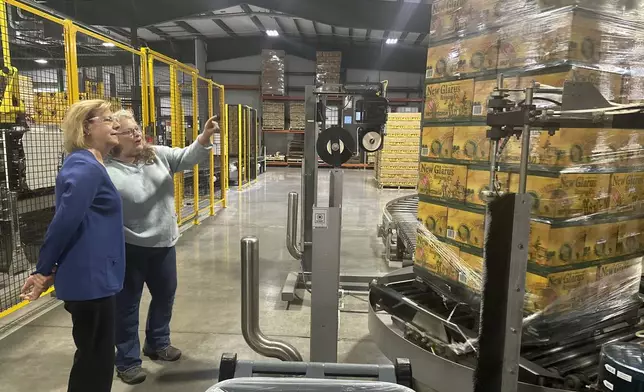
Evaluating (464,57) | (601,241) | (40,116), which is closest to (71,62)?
(40,116)

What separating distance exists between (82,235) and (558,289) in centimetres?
237

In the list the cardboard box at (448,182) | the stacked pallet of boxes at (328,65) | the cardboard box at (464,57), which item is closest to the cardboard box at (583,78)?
the cardboard box at (464,57)

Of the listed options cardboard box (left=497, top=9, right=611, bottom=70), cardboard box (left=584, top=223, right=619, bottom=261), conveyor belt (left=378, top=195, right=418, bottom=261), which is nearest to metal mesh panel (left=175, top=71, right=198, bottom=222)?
conveyor belt (left=378, top=195, right=418, bottom=261)

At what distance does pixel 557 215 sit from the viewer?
2191 millimetres

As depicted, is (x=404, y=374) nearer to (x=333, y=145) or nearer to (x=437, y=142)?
(x=333, y=145)

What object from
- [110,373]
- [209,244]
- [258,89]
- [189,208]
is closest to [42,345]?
[110,373]

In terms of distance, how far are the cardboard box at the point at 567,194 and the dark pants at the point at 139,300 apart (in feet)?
7.47

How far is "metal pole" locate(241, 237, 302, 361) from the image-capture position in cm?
246

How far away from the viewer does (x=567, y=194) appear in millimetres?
2186

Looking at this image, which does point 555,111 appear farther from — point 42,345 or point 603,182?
point 42,345

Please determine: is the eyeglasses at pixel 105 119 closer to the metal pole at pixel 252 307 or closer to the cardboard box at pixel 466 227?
the metal pole at pixel 252 307

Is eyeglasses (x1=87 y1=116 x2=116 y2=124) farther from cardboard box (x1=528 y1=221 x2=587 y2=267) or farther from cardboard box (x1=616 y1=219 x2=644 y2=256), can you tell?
cardboard box (x1=616 y1=219 x2=644 y2=256)

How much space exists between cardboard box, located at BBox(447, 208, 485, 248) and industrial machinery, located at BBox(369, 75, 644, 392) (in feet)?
1.35

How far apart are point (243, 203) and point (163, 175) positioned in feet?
23.7
